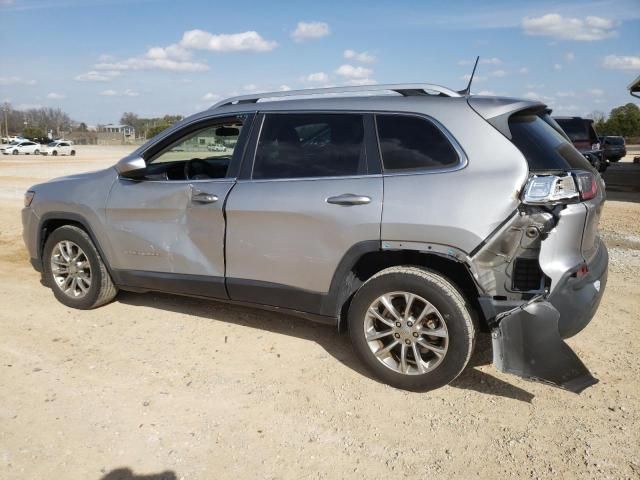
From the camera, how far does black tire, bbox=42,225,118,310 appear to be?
4.86m

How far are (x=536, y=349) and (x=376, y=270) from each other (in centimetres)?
114

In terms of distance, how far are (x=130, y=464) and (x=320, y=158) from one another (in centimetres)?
221

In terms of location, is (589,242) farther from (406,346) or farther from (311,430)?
(311,430)

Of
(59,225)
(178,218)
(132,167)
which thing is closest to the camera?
(178,218)

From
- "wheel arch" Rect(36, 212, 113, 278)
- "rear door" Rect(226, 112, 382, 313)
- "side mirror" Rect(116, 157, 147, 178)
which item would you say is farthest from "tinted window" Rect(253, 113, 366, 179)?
"wheel arch" Rect(36, 212, 113, 278)

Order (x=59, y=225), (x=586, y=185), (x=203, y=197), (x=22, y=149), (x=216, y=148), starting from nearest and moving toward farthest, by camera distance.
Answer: (x=586, y=185) → (x=203, y=197) → (x=216, y=148) → (x=59, y=225) → (x=22, y=149)

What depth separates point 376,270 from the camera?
3.82 metres

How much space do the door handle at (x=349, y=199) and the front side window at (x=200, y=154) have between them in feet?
3.39

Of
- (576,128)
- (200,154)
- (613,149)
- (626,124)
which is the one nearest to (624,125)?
(626,124)

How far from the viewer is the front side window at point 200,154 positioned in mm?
4305

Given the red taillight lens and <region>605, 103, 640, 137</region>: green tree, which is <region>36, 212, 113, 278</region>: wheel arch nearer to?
the red taillight lens

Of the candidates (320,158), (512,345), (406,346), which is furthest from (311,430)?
(320,158)

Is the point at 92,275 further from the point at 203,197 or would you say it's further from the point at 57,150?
the point at 57,150

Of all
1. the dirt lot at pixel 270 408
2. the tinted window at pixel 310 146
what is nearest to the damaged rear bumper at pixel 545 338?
the dirt lot at pixel 270 408
